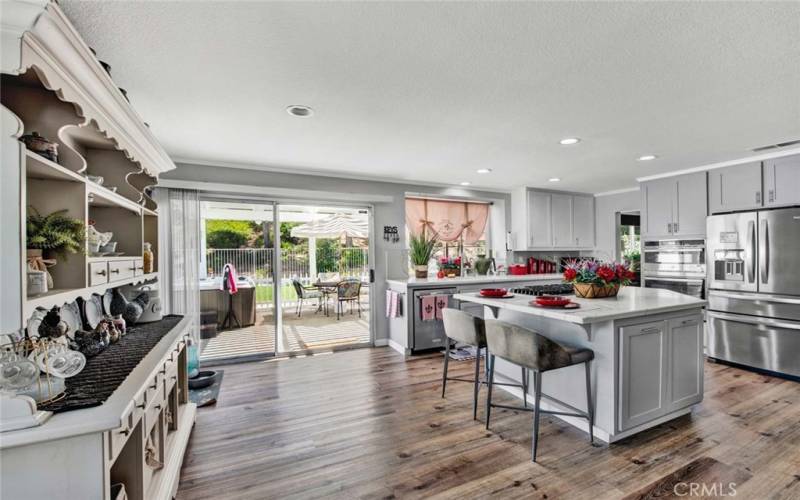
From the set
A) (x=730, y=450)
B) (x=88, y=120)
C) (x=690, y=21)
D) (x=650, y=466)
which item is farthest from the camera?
(x=730, y=450)

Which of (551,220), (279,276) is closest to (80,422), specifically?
(279,276)

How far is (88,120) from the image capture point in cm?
152

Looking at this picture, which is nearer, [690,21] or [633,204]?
[690,21]

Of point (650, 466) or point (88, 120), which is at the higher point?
point (88, 120)

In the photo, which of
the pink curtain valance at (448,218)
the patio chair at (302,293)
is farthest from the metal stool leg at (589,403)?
the patio chair at (302,293)

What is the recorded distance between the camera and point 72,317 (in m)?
1.89

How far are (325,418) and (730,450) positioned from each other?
2749mm

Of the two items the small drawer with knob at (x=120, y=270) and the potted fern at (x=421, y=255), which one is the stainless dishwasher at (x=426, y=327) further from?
the small drawer with knob at (x=120, y=270)

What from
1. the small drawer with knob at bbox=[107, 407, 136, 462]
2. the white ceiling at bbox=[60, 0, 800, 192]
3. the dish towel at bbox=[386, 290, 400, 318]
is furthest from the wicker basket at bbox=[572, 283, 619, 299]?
the small drawer with knob at bbox=[107, 407, 136, 462]

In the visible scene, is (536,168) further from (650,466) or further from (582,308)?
(650,466)

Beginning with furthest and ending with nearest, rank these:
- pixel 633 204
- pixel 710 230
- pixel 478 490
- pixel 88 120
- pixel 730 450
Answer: pixel 633 204 → pixel 710 230 → pixel 730 450 → pixel 478 490 → pixel 88 120

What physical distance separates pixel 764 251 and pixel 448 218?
365 cm

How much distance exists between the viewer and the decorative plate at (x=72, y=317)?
1.83 meters

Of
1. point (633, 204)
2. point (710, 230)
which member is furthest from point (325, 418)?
point (633, 204)
